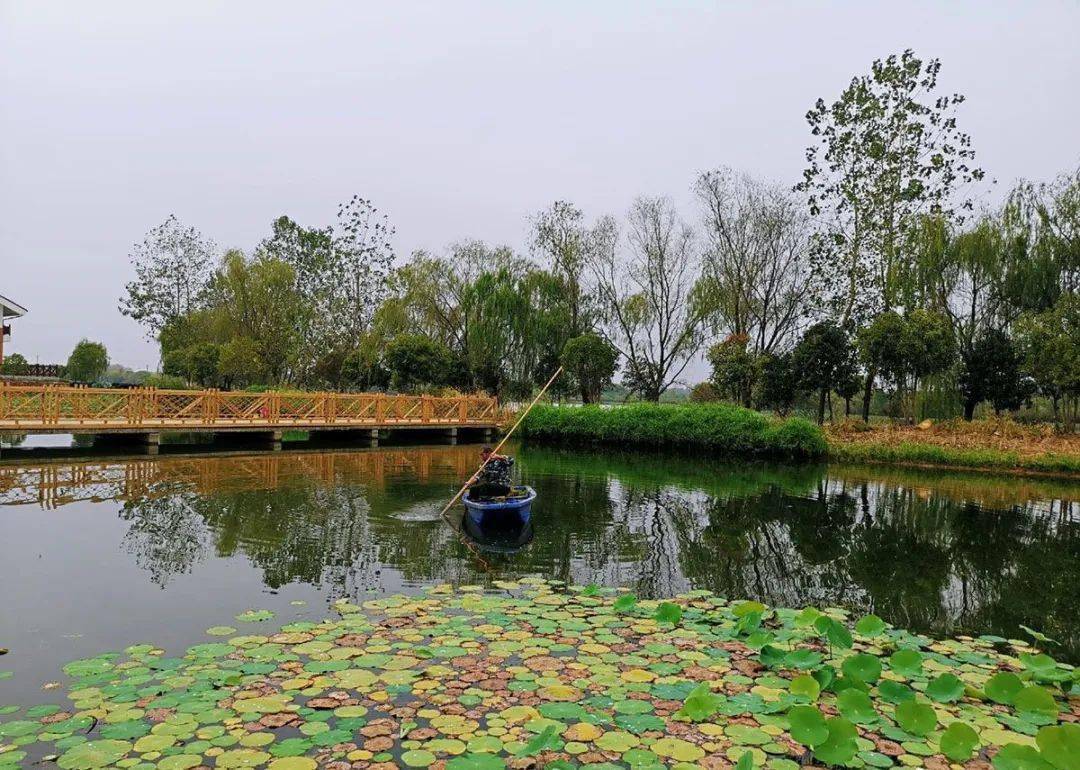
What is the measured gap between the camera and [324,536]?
8.45 metres

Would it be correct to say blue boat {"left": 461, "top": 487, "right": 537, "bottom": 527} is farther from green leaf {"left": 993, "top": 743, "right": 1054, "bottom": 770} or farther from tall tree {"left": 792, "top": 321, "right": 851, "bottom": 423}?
tall tree {"left": 792, "top": 321, "right": 851, "bottom": 423}

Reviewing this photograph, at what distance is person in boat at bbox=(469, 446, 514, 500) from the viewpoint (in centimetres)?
877

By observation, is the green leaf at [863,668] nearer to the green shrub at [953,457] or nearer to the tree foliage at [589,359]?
the green shrub at [953,457]

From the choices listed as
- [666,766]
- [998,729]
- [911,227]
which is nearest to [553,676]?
[666,766]

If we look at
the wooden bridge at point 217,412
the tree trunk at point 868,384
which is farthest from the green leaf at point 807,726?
the tree trunk at point 868,384

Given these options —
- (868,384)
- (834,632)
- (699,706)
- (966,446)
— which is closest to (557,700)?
(699,706)

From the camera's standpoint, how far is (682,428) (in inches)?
848

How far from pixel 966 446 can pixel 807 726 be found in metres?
17.1

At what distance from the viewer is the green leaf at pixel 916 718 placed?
3406 mm

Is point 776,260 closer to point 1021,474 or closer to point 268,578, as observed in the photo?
point 1021,474

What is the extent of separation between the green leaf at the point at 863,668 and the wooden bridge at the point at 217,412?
17.2m

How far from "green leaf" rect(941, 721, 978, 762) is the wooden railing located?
17918mm

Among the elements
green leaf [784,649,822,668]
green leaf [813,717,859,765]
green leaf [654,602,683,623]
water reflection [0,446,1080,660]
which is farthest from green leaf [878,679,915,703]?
water reflection [0,446,1080,660]

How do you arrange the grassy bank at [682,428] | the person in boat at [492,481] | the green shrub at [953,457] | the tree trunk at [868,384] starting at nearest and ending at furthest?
the person in boat at [492,481] < the green shrub at [953,457] < the grassy bank at [682,428] < the tree trunk at [868,384]
